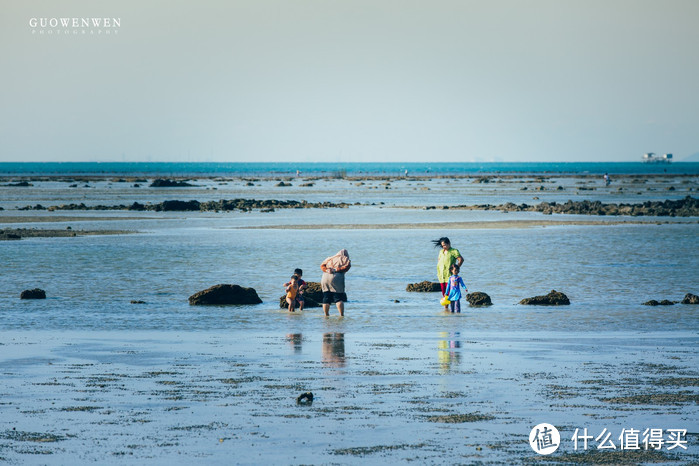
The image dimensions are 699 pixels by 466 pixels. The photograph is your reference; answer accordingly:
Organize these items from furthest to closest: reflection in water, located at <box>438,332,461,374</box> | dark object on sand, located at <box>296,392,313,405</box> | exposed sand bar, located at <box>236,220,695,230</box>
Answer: exposed sand bar, located at <box>236,220,695,230</box>, reflection in water, located at <box>438,332,461,374</box>, dark object on sand, located at <box>296,392,313,405</box>

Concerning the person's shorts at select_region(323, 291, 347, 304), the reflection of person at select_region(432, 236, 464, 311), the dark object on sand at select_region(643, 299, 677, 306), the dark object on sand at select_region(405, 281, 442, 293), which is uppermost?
the reflection of person at select_region(432, 236, 464, 311)

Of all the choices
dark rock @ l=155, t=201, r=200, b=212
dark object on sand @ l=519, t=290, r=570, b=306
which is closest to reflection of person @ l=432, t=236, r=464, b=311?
dark object on sand @ l=519, t=290, r=570, b=306

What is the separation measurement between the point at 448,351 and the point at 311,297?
317 inches

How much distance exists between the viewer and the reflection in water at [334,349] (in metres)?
15.3

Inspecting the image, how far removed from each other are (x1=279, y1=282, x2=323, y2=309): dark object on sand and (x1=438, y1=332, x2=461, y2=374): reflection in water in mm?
5445

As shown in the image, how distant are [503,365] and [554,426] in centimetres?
394

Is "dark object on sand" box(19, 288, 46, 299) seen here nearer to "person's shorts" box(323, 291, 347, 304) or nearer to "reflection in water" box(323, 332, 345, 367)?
"person's shorts" box(323, 291, 347, 304)

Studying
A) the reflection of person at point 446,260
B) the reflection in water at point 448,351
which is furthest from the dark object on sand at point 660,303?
the reflection in water at point 448,351

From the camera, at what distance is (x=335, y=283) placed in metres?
21.4

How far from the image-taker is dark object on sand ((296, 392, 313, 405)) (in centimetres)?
1213

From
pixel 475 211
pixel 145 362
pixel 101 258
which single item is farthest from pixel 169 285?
pixel 475 211

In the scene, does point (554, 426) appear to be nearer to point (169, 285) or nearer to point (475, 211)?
point (169, 285)

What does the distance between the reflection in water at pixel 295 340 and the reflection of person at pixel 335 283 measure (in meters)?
2.87

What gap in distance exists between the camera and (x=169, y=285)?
92.9 ft
